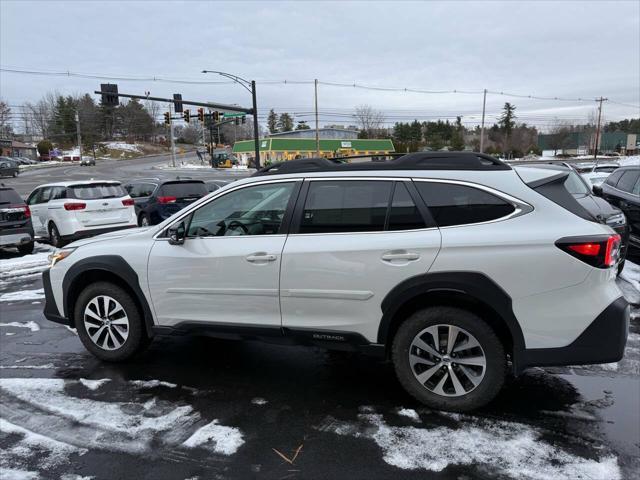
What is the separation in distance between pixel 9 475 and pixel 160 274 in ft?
5.77

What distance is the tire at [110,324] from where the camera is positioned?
434cm

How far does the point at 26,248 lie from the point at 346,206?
10.5m

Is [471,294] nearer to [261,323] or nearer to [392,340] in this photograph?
[392,340]

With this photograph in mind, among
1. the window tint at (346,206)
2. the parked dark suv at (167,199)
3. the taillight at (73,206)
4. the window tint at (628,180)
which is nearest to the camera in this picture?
the window tint at (346,206)

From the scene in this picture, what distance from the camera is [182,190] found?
14.2 m

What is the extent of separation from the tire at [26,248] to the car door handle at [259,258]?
941cm

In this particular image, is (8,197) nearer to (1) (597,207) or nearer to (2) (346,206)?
(2) (346,206)

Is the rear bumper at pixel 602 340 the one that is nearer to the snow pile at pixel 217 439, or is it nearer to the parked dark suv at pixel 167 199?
the snow pile at pixel 217 439

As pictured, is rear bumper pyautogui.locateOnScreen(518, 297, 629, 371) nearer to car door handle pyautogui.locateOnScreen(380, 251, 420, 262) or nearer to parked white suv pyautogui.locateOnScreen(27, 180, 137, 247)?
car door handle pyautogui.locateOnScreen(380, 251, 420, 262)

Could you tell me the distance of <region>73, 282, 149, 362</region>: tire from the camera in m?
4.34

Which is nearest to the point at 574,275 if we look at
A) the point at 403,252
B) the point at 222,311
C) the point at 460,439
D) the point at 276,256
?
the point at 403,252

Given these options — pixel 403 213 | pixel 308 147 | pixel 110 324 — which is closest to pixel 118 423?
pixel 110 324

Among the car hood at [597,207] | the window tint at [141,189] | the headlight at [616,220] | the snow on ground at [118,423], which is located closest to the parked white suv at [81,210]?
the window tint at [141,189]

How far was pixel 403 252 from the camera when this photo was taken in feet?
10.9
